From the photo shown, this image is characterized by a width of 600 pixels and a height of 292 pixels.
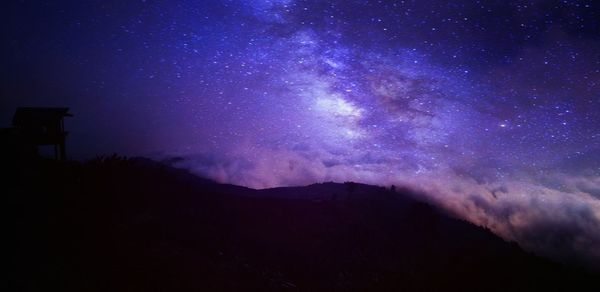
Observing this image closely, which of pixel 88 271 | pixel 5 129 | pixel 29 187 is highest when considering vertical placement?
pixel 5 129

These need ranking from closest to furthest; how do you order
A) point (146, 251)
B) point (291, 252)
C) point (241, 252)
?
point (146, 251) → point (241, 252) → point (291, 252)

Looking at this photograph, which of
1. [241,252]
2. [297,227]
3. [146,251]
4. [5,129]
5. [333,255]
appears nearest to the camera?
[146,251]

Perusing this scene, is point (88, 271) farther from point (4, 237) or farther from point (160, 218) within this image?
point (160, 218)

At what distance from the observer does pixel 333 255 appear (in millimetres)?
33531

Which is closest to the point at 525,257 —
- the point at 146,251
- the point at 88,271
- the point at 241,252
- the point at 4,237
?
the point at 241,252

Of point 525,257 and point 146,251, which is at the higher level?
point 146,251

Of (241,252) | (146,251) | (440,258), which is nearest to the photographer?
(146,251)

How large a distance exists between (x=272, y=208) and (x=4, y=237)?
29.6 meters

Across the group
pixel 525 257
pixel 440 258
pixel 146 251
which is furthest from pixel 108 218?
pixel 525 257

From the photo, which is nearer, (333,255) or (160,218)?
(160,218)

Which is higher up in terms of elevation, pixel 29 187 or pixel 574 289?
pixel 29 187

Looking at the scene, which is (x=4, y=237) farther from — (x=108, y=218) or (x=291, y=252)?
(x=291, y=252)

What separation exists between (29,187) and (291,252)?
66.3 ft

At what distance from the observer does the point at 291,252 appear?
29.5m
